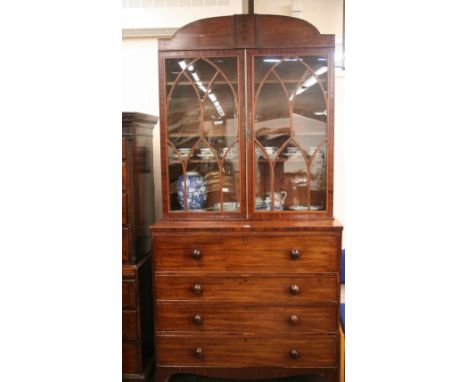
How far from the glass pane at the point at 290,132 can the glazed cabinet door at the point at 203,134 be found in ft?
0.32

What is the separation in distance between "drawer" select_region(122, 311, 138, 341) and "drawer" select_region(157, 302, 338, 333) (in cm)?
15

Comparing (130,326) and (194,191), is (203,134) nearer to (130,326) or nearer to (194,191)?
(194,191)

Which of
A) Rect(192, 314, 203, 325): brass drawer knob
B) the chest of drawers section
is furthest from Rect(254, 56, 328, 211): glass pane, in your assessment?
Rect(192, 314, 203, 325): brass drawer knob

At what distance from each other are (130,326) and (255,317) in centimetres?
59

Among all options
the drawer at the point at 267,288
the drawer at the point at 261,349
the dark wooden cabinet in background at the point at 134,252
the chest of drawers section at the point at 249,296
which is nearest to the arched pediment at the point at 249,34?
the dark wooden cabinet in background at the point at 134,252

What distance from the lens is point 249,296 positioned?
5.69ft

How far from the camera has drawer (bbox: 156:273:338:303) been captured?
173 centimetres

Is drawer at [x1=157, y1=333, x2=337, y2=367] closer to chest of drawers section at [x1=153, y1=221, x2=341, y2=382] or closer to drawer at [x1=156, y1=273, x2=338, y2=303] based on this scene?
chest of drawers section at [x1=153, y1=221, x2=341, y2=382]

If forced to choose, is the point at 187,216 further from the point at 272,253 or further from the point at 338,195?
the point at 338,195

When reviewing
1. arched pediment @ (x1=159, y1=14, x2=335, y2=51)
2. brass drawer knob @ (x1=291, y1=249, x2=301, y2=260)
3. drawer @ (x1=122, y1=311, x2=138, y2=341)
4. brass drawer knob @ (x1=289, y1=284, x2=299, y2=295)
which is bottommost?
drawer @ (x1=122, y1=311, x2=138, y2=341)

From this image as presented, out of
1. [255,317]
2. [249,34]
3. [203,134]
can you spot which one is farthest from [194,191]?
[249,34]

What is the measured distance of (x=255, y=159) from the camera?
1.82 meters

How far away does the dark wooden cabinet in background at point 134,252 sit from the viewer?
1.78 meters
